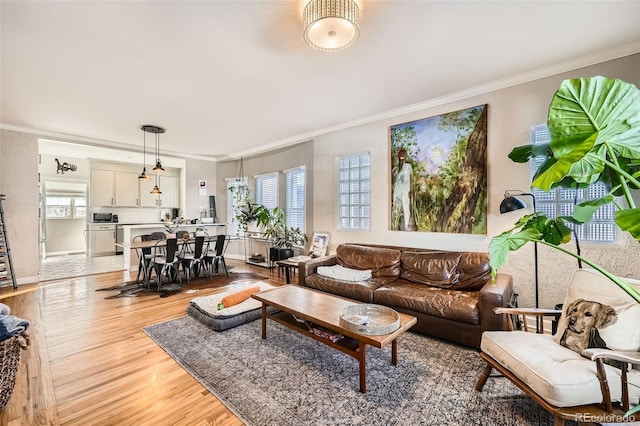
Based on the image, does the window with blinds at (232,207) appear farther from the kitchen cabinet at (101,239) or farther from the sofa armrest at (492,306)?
the sofa armrest at (492,306)

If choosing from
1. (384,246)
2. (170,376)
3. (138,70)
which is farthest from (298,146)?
(170,376)

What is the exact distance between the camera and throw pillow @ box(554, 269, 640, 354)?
162 cm

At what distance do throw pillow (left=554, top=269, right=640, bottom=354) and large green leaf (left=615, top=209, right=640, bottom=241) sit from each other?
903 mm

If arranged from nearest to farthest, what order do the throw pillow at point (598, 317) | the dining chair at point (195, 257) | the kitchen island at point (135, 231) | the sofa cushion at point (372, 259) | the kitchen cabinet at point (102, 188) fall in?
the throw pillow at point (598, 317), the sofa cushion at point (372, 259), the dining chair at point (195, 257), the kitchen island at point (135, 231), the kitchen cabinet at point (102, 188)

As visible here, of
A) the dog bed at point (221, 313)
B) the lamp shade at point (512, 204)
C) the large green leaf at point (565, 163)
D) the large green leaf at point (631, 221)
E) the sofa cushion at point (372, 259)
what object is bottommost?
the dog bed at point (221, 313)

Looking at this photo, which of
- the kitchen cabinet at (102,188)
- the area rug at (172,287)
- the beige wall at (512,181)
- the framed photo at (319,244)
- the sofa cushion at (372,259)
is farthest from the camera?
the kitchen cabinet at (102,188)

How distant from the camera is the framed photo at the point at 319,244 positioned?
489 cm

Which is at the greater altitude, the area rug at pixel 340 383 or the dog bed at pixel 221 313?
the dog bed at pixel 221 313

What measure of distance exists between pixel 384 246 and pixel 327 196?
1.46 m

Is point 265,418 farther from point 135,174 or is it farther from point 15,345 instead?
point 135,174

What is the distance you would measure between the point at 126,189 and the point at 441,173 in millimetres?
8556

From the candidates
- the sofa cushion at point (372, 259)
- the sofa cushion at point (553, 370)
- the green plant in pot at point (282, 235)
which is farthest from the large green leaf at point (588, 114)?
the green plant in pot at point (282, 235)

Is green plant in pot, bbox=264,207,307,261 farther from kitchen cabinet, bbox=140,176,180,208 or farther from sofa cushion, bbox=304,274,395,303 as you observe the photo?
kitchen cabinet, bbox=140,176,180,208

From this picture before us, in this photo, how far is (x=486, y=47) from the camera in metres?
2.51
